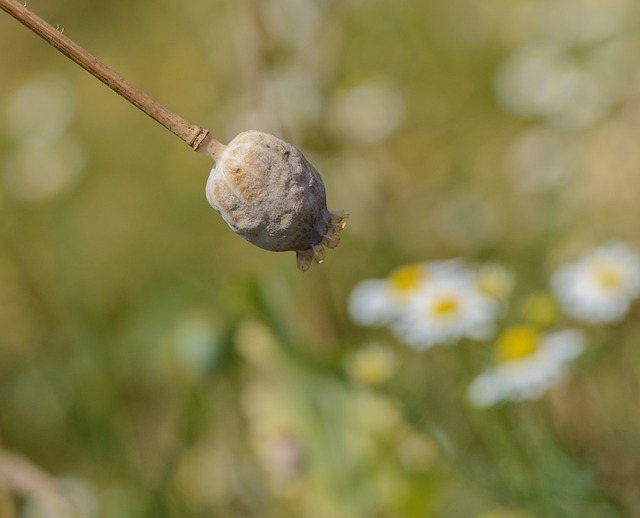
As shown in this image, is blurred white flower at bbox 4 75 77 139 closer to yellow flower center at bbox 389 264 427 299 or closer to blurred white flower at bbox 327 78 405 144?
blurred white flower at bbox 327 78 405 144

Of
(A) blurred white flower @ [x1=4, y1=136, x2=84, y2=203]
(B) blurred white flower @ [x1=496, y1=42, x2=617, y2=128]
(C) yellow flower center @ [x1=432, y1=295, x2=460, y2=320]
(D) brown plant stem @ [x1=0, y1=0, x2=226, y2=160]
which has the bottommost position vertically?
(D) brown plant stem @ [x1=0, y1=0, x2=226, y2=160]

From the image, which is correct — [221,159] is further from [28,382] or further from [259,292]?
[28,382]

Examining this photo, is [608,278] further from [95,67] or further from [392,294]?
[95,67]

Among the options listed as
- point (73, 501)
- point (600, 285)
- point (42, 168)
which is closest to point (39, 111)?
point (42, 168)

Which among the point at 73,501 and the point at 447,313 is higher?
the point at 447,313

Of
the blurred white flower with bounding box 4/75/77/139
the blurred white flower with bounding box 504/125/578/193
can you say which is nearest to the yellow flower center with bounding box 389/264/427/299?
the blurred white flower with bounding box 504/125/578/193

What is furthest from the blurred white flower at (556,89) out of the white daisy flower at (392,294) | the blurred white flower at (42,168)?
the blurred white flower at (42,168)

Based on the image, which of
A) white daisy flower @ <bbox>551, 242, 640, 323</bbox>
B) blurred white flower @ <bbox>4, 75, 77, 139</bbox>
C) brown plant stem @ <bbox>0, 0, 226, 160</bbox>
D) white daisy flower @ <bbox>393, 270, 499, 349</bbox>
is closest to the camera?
brown plant stem @ <bbox>0, 0, 226, 160</bbox>

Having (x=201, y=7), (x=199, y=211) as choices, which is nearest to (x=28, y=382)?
(x=199, y=211)
